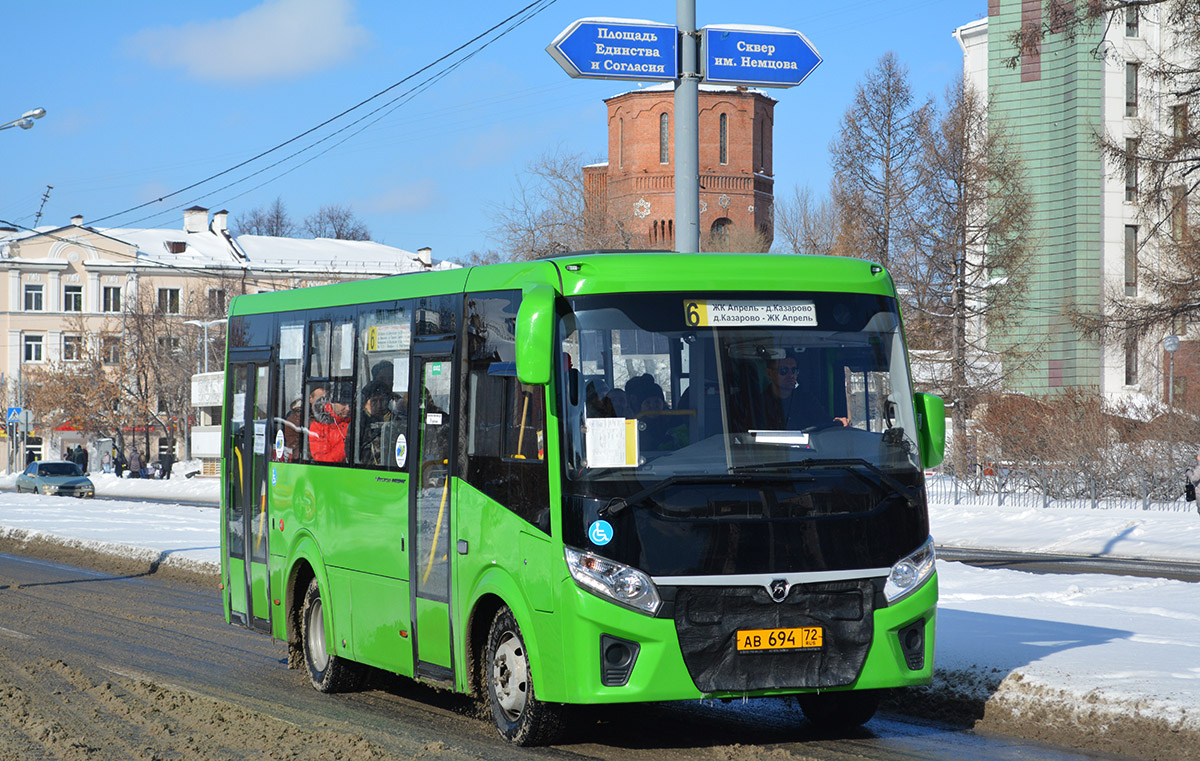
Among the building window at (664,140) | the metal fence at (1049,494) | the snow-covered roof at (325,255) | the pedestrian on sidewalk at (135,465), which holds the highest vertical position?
the building window at (664,140)

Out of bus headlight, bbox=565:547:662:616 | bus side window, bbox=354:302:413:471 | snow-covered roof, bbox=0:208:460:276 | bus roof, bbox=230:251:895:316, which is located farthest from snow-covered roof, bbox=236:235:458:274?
bus headlight, bbox=565:547:662:616

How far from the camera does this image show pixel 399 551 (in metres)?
9.47

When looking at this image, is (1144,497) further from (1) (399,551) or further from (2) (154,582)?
(1) (399,551)

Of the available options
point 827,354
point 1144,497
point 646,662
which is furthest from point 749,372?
point 1144,497

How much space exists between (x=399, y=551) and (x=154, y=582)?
11497 mm

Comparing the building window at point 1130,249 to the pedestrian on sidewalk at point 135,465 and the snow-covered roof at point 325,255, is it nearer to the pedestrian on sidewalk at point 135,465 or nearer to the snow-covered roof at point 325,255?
the pedestrian on sidewalk at point 135,465

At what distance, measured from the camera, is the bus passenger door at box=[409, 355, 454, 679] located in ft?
29.2

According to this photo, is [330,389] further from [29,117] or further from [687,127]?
[29,117]

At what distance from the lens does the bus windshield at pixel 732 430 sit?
24.9ft

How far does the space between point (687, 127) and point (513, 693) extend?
6.60m

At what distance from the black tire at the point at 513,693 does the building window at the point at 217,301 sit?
81.8 m

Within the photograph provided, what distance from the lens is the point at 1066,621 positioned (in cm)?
1230

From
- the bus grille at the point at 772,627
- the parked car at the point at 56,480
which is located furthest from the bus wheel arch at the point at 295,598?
the parked car at the point at 56,480

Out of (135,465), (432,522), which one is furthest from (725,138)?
(432,522)
